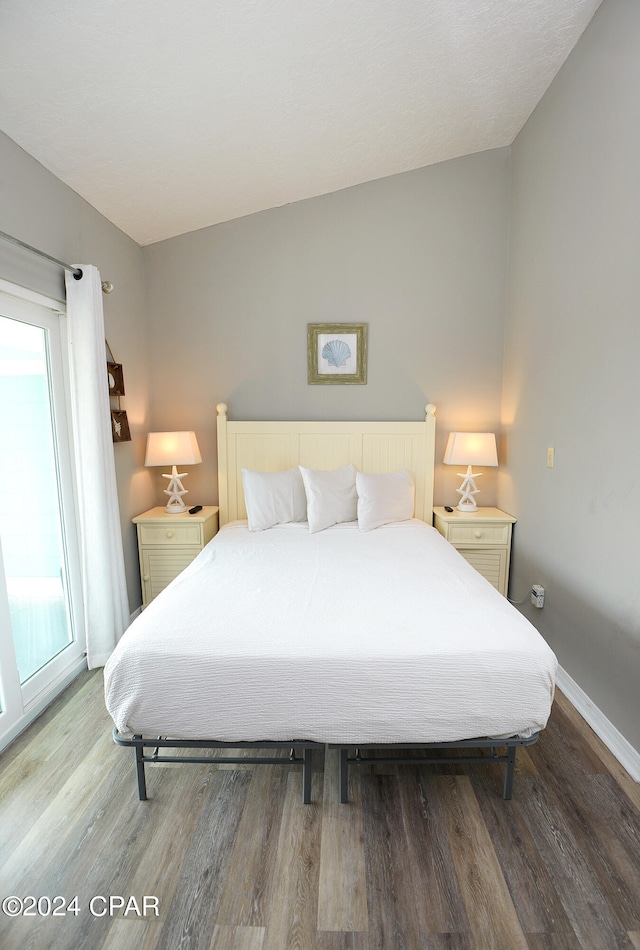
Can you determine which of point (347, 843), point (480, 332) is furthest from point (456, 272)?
point (347, 843)

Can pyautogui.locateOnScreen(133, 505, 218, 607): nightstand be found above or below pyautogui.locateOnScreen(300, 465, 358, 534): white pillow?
below

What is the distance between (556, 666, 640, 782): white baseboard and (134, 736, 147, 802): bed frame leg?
6.12ft

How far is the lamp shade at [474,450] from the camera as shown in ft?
10.5

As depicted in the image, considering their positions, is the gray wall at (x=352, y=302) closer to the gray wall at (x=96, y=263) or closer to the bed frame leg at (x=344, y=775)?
the gray wall at (x=96, y=263)

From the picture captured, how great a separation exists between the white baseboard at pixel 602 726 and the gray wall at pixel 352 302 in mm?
1504

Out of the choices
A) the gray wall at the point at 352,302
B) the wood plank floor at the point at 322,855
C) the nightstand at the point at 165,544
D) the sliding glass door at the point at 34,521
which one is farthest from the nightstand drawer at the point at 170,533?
the wood plank floor at the point at 322,855

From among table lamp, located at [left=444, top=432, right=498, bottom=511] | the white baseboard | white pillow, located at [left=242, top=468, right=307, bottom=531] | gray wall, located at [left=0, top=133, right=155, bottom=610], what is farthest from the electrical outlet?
gray wall, located at [left=0, top=133, right=155, bottom=610]

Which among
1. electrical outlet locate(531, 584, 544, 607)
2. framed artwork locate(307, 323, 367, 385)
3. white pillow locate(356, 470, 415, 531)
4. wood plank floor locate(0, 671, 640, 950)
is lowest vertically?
wood plank floor locate(0, 671, 640, 950)

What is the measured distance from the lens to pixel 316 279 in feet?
11.1

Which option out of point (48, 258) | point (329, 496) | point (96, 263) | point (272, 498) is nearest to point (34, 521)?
point (48, 258)

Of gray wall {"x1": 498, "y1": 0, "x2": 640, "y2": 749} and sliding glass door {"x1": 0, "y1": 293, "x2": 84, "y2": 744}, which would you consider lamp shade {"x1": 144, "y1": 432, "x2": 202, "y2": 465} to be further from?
gray wall {"x1": 498, "y1": 0, "x2": 640, "y2": 749}

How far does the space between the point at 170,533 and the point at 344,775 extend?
1949mm

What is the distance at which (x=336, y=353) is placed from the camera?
343 cm

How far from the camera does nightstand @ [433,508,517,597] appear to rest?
313 centimetres
